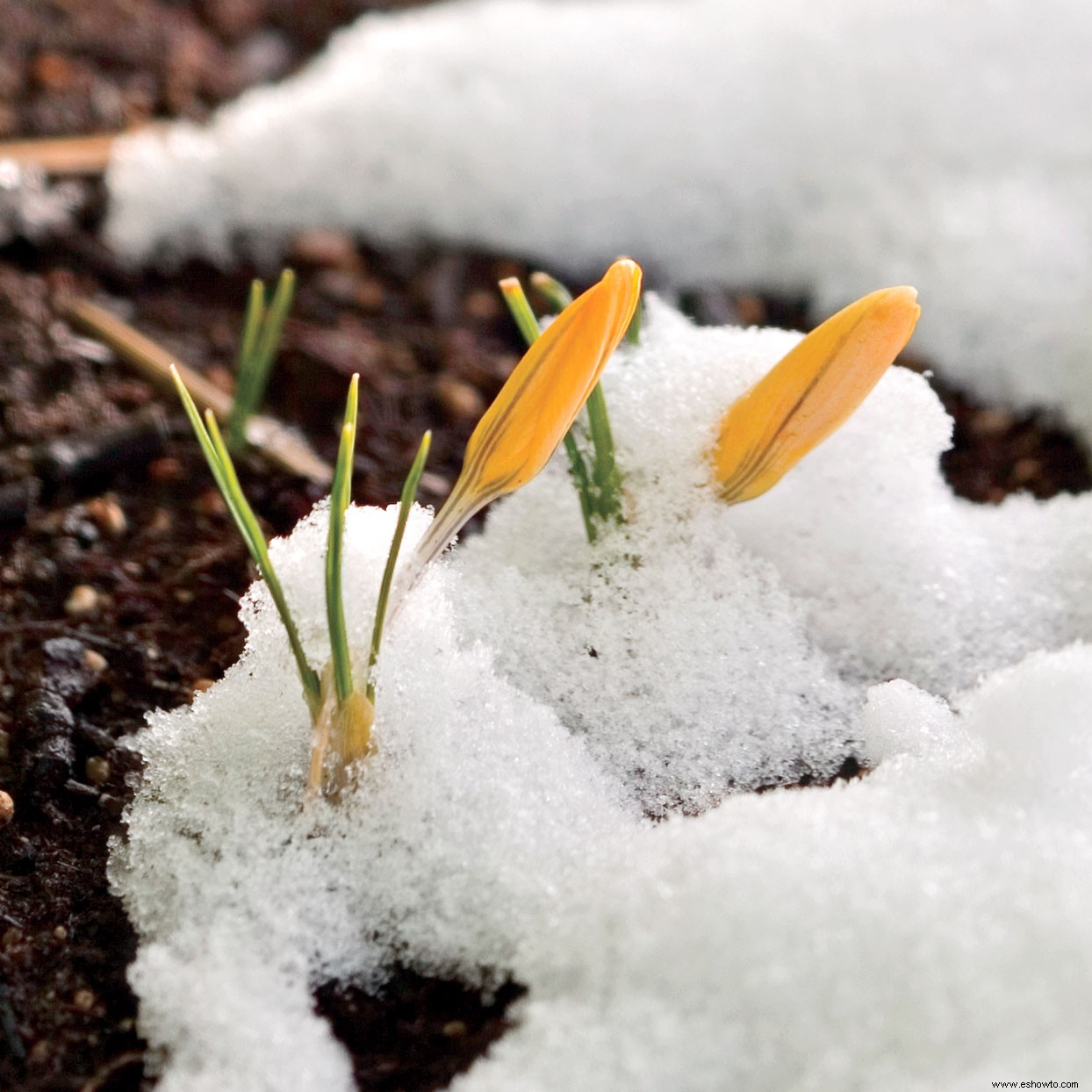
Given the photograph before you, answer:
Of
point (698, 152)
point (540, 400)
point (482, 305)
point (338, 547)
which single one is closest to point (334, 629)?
point (338, 547)

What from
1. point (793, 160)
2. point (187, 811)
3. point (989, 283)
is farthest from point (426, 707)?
point (793, 160)

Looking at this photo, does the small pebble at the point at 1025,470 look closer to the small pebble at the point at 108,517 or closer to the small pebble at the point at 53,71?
the small pebble at the point at 108,517

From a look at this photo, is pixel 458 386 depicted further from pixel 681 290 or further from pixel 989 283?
pixel 989 283

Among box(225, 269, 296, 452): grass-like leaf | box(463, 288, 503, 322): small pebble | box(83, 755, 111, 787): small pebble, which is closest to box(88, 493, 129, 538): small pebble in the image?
box(225, 269, 296, 452): grass-like leaf

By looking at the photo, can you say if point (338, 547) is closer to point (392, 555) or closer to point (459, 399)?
point (392, 555)

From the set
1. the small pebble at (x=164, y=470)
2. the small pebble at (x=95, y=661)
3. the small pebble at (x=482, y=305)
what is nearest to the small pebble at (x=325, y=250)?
the small pebble at (x=482, y=305)
